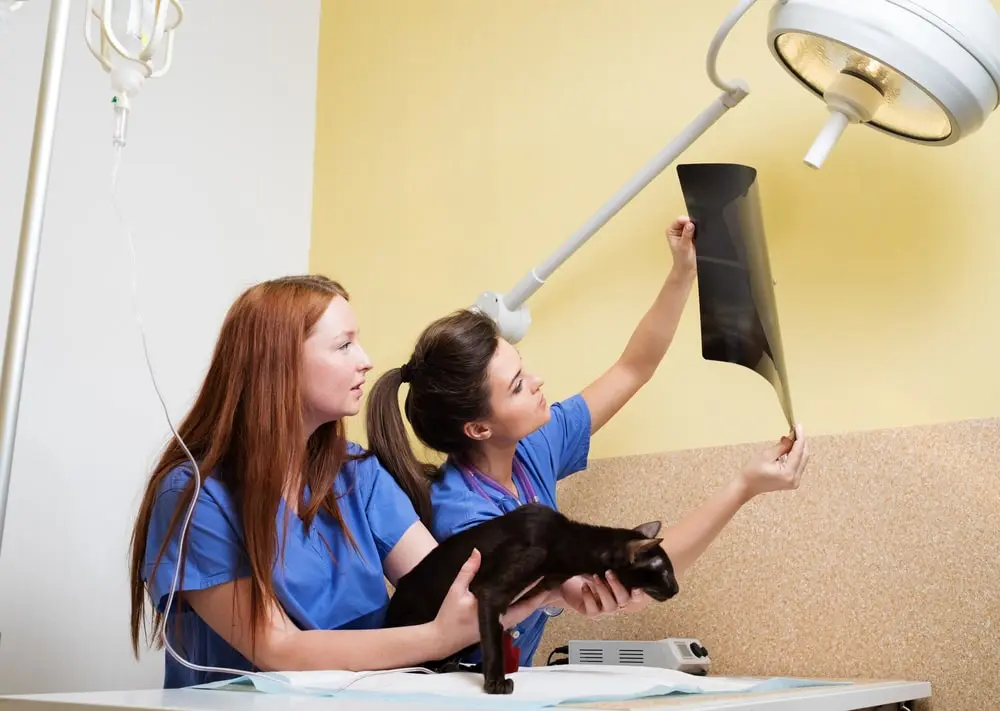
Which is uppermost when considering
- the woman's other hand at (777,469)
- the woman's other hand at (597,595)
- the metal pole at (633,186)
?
the metal pole at (633,186)

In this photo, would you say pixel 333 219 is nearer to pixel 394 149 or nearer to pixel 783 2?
pixel 394 149

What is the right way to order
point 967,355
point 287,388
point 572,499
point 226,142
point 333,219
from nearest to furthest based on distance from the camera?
1. point 287,388
2. point 967,355
3. point 572,499
4. point 226,142
5. point 333,219

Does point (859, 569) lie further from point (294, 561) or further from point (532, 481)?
point (294, 561)

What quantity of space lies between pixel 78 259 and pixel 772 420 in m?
1.11

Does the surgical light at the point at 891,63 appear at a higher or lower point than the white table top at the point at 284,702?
higher

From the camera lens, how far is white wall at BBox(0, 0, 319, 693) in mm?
1415

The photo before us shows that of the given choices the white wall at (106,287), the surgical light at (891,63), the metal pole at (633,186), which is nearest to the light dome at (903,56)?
the surgical light at (891,63)

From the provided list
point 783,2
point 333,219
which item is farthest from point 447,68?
point 783,2

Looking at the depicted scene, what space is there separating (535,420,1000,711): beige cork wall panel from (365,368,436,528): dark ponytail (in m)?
0.36

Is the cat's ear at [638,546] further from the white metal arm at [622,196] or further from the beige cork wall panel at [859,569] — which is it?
the white metal arm at [622,196]

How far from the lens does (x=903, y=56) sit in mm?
978

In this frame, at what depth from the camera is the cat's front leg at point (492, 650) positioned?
732mm

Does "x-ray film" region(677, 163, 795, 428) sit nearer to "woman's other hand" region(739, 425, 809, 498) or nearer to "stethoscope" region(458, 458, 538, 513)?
"woman's other hand" region(739, 425, 809, 498)

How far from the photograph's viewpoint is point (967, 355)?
1.19 meters
